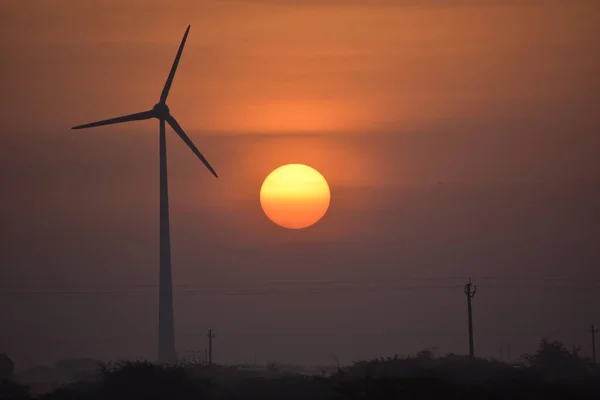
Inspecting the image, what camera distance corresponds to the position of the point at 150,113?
134 m

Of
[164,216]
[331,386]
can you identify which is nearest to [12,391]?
[331,386]

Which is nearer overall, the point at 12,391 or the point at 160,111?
the point at 12,391

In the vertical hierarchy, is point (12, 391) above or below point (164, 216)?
below

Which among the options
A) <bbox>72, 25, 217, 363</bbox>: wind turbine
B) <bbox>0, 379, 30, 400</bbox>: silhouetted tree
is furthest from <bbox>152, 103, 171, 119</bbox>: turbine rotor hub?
<bbox>0, 379, 30, 400</bbox>: silhouetted tree

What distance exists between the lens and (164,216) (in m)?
134

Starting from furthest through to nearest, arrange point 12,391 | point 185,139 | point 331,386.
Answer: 1. point 185,139
2. point 12,391
3. point 331,386

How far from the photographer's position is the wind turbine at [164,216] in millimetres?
132875

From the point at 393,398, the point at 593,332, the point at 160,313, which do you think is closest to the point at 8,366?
the point at 160,313

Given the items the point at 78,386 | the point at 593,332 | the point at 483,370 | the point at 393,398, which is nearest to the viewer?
the point at 393,398

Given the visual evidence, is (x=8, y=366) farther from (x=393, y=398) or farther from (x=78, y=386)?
(x=393, y=398)

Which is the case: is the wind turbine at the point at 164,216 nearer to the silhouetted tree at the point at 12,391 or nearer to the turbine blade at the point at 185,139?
the turbine blade at the point at 185,139

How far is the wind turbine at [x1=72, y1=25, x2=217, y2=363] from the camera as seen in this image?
13288 cm

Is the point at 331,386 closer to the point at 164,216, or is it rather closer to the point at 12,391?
the point at 12,391

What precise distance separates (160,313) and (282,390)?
5479 cm
